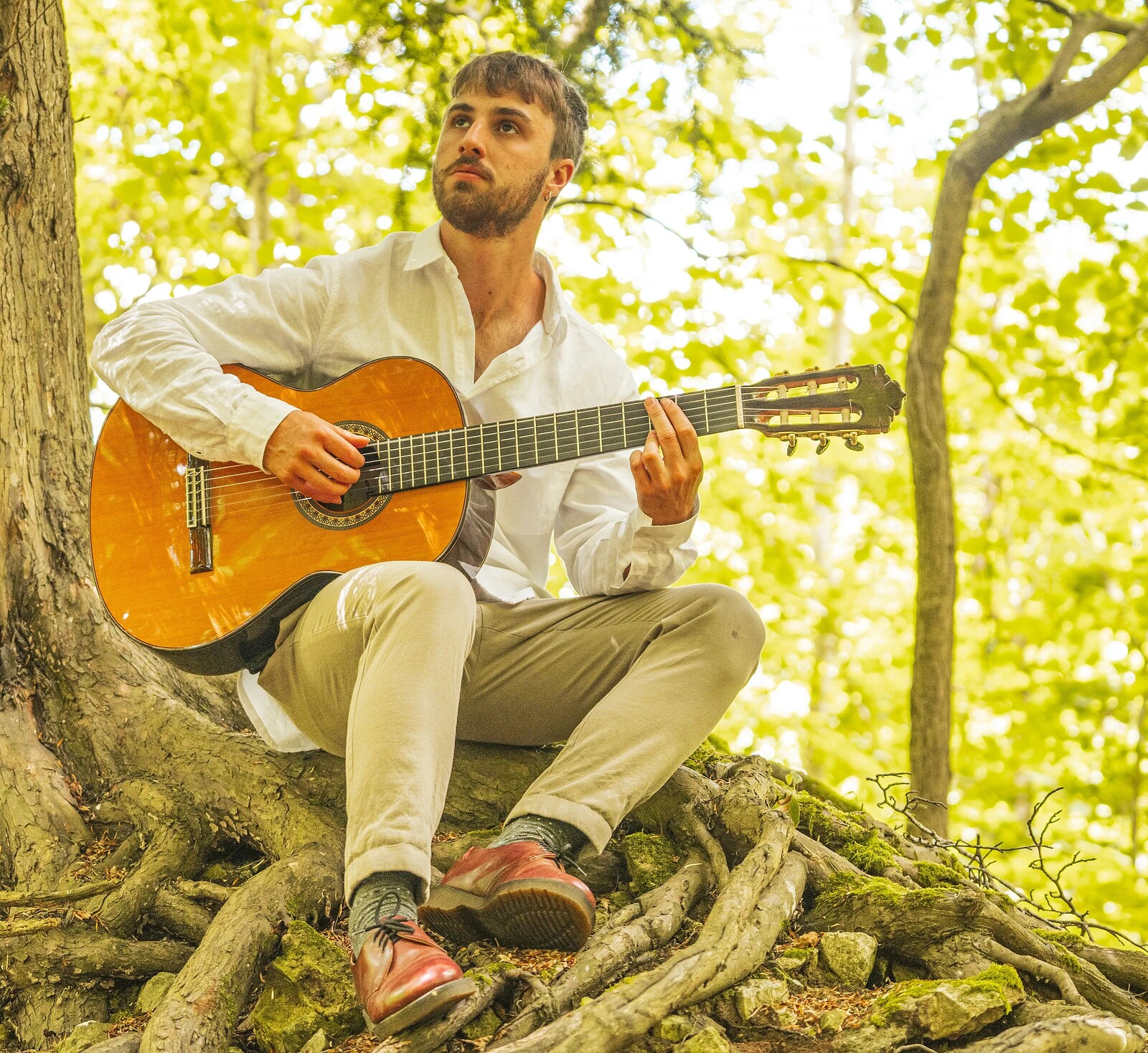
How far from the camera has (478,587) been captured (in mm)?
2662

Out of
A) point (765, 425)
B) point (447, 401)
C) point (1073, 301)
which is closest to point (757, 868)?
point (765, 425)

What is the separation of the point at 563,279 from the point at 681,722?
6.21 m

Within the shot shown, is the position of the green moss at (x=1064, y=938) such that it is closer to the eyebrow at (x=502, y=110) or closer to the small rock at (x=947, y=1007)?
the small rock at (x=947, y=1007)

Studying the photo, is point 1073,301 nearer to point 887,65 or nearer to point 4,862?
point 887,65

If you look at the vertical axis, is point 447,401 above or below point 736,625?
above

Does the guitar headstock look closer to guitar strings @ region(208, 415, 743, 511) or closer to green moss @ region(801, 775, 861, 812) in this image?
guitar strings @ region(208, 415, 743, 511)

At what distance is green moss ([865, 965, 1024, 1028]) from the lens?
1.82 m

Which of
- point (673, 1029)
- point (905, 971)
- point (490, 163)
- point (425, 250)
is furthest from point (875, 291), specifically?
point (673, 1029)

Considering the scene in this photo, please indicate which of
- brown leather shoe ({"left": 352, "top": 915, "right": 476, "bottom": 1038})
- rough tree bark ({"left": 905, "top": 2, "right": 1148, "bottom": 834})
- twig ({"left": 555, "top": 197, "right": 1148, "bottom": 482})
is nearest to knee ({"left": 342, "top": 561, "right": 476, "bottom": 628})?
brown leather shoe ({"left": 352, "top": 915, "right": 476, "bottom": 1038})

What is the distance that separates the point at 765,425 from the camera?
2379mm

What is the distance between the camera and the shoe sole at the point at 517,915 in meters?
1.88

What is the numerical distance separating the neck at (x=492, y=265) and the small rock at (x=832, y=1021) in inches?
77.8

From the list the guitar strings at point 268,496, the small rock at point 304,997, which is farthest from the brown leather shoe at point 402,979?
the guitar strings at point 268,496

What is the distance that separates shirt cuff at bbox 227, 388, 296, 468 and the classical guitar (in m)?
0.13
